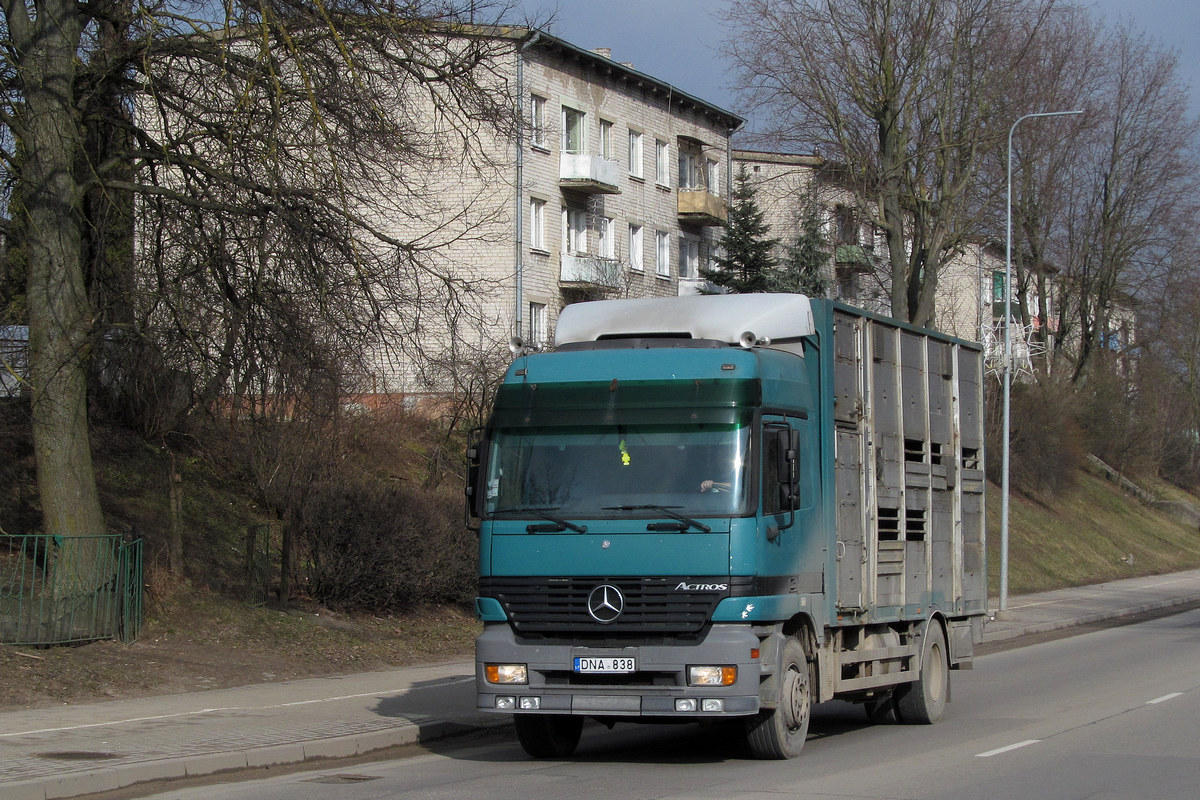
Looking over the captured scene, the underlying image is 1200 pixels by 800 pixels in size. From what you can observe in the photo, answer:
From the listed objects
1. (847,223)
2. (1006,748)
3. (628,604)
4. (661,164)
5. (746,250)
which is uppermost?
(661,164)

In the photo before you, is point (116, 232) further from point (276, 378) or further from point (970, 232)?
point (970, 232)

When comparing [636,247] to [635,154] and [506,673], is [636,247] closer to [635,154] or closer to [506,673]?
[635,154]

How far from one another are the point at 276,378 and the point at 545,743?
6269mm

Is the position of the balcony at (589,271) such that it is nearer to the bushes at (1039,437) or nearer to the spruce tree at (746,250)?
the spruce tree at (746,250)

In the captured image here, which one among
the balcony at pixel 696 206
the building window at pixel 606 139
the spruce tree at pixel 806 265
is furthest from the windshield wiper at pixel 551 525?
the balcony at pixel 696 206

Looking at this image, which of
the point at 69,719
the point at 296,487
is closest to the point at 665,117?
the point at 296,487

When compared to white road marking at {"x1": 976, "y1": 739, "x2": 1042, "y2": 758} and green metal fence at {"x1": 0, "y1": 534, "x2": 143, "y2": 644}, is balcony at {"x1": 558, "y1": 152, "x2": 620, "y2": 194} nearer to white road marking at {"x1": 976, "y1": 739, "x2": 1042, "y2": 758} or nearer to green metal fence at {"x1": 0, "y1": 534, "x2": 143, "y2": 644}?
green metal fence at {"x1": 0, "y1": 534, "x2": 143, "y2": 644}

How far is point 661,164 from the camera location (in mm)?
48562

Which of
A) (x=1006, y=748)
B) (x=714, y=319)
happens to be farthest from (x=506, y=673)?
(x=1006, y=748)

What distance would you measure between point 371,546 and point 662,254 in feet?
103

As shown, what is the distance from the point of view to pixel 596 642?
9641mm

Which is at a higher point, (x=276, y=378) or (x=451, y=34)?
(x=451, y=34)

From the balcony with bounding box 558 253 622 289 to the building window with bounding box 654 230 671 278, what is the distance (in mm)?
6316

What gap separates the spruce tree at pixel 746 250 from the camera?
3941 cm
